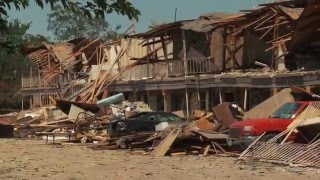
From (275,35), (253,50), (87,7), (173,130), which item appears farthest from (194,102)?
(87,7)

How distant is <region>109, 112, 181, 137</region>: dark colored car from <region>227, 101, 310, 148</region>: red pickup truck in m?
7.18

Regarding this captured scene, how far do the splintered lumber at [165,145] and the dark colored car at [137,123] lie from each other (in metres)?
4.90

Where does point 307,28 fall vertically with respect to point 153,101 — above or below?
above

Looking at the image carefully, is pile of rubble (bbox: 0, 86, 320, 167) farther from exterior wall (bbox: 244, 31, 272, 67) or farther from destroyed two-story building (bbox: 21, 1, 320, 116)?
exterior wall (bbox: 244, 31, 272, 67)

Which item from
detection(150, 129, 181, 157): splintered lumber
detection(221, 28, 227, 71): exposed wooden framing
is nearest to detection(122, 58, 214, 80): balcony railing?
detection(221, 28, 227, 71): exposed wooden framing

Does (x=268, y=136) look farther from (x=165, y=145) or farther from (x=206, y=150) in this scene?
(x=165, y=145)

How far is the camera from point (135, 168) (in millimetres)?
15789

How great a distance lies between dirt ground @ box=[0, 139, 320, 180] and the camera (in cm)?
1380

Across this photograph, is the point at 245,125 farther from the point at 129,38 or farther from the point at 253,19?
the point at 129,38

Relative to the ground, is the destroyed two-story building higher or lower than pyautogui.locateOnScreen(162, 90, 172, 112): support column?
higher

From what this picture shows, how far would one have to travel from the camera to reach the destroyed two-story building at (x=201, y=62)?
27.4m

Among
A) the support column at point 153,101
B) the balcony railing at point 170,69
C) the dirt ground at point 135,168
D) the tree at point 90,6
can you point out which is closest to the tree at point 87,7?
the tree at point 90,6

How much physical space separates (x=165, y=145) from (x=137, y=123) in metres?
6.05

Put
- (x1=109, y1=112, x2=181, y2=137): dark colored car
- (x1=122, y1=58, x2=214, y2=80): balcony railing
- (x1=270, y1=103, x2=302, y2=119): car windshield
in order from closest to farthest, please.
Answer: (x1=270, y1=103, x2=302, y2=119): car windshield
(x1=109, y1=112, x2=181, y2=137): dark colored car
(x1=122, y1=58, x2=214, y2=80): balcony railing
